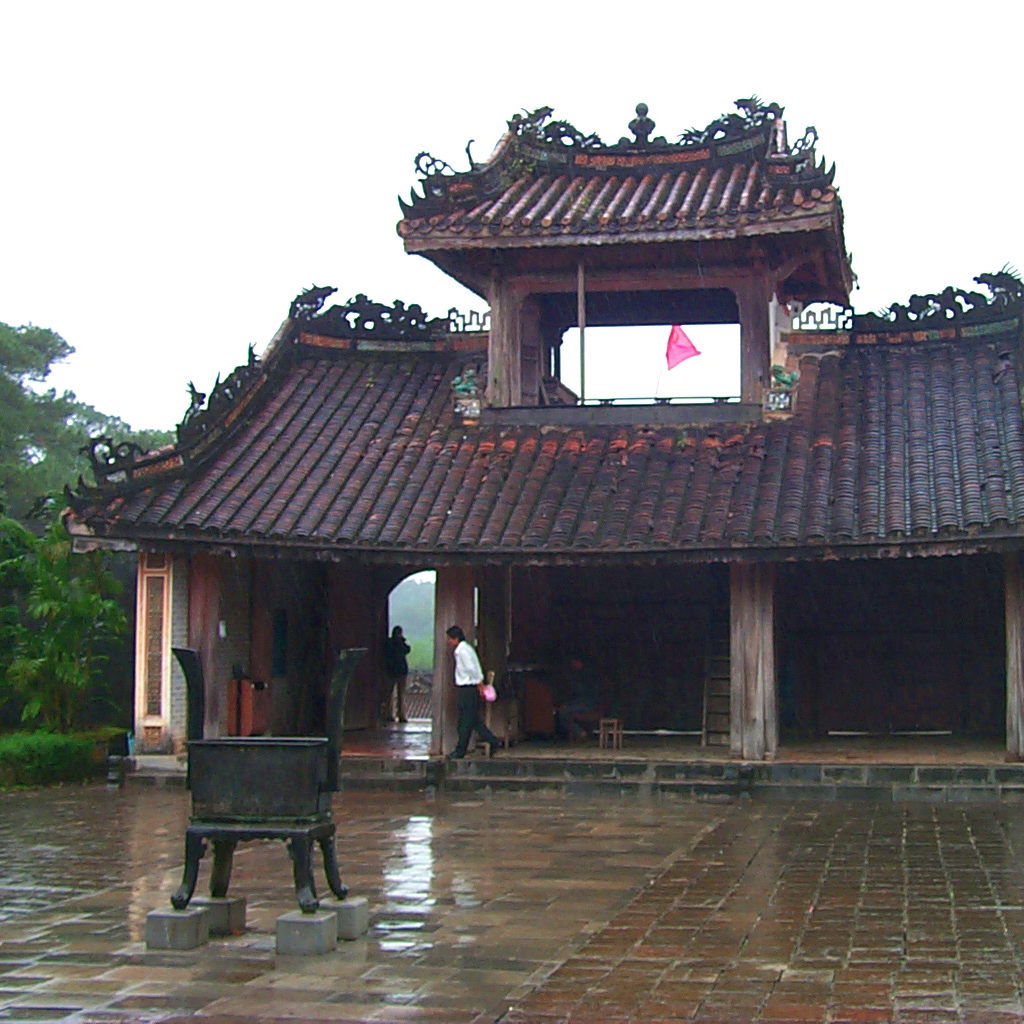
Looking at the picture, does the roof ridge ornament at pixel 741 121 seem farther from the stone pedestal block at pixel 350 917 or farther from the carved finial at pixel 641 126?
the stone pedestal block at pixel 350 917

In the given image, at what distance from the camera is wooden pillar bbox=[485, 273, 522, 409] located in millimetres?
17688

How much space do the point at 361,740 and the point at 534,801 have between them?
13.9ft

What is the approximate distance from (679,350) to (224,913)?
39.6 ft

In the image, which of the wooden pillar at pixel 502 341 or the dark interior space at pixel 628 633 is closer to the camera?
the wooden pillar at pixel 502 341

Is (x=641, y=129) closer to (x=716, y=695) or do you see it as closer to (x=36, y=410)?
(x=716, y=695)

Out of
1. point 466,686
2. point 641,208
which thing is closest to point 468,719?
point 466,686

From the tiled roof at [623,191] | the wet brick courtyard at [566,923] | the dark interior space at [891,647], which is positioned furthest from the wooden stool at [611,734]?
the tiled roof at [623,191]

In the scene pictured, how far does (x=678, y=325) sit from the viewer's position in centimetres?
1900

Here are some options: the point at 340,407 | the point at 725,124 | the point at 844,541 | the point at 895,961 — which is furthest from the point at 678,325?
the point at 895,961

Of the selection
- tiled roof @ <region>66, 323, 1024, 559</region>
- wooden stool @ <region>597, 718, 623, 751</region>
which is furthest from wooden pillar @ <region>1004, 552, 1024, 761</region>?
wooden stool @ <region>597, 718, 623, 751</region>

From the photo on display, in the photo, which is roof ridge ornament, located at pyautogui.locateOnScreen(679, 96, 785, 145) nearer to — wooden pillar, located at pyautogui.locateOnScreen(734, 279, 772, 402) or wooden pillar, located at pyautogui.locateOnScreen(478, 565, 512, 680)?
wooden pillar, located at pyautogui.locateOnScreen(734, 279, 772, 402)

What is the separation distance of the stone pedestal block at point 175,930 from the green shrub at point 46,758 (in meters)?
8.65

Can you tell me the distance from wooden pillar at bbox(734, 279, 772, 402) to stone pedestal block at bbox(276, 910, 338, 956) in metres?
10.9

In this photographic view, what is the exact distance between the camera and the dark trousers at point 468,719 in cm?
1530
